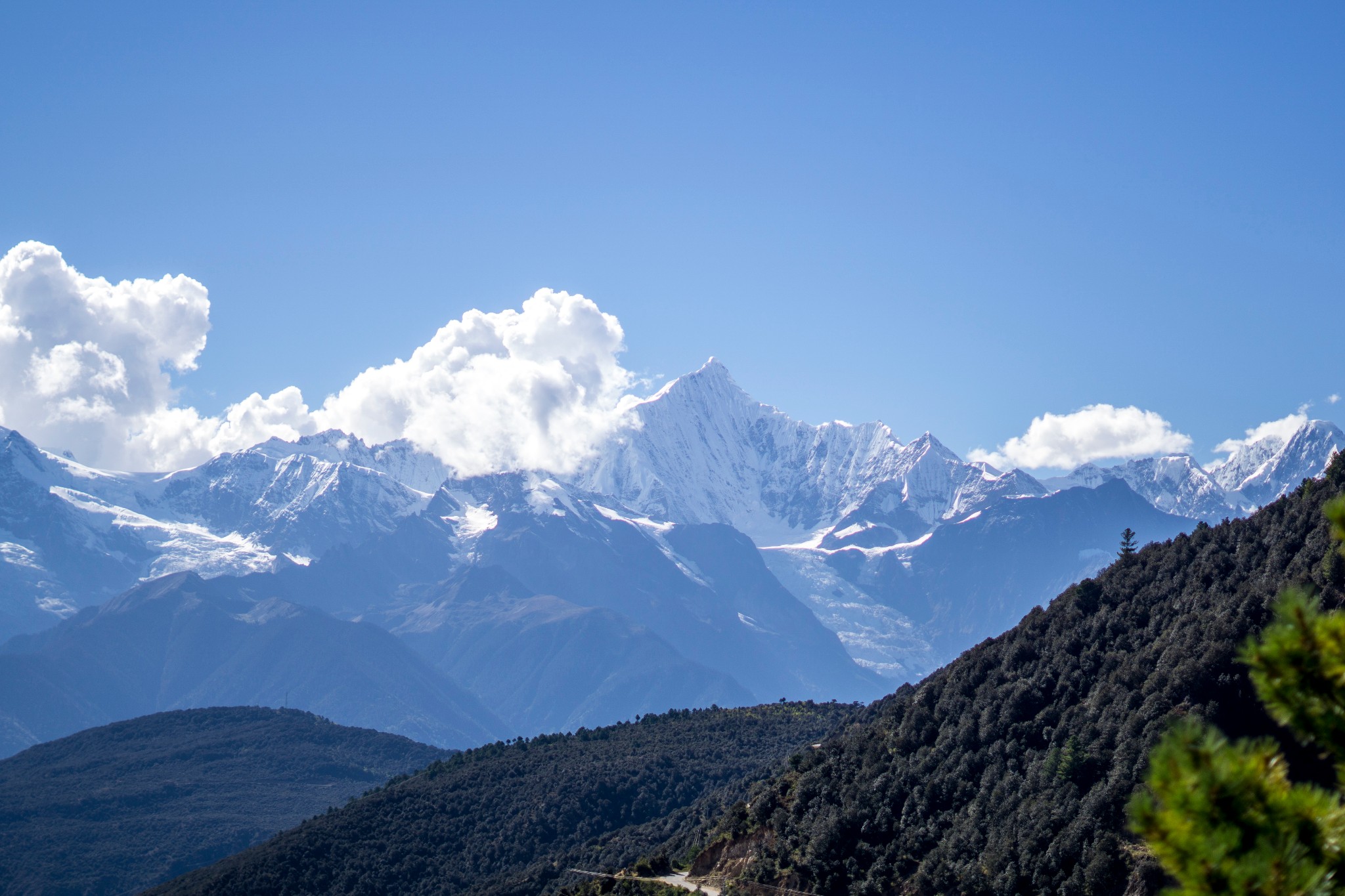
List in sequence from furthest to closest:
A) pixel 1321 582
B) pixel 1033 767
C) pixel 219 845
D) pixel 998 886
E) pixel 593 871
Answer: pixel 219 845
pixel 593 871
pixel 1033 767
pixel 1321 582
pixel 998 886

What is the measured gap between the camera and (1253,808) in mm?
10086

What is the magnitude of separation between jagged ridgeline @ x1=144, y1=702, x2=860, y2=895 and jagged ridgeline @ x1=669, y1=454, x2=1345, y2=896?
34.0 metres

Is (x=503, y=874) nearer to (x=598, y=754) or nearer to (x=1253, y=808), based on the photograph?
(x=598, y=754)

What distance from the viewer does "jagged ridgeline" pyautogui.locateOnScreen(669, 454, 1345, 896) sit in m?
51.7

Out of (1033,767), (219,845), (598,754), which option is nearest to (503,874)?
(598,754)

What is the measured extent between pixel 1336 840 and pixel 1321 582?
52.1 metres

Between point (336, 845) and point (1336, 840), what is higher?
point (336, 845)

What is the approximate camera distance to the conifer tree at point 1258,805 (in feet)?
32.3

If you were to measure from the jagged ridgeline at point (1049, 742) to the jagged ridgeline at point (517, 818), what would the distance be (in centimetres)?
3399

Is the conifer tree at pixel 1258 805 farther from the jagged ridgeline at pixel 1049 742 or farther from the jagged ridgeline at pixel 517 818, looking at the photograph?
the jagged ridgeline at pixel 517 818

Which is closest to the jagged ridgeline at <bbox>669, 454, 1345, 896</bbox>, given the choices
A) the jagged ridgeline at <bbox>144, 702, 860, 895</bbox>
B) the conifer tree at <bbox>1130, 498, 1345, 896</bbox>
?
the jagged ridgeline at <bbox>144, 702, 860, 895</bbox>

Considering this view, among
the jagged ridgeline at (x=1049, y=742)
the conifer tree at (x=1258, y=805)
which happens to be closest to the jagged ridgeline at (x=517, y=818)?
the jagged ridgeline at (x=1049, y=742)

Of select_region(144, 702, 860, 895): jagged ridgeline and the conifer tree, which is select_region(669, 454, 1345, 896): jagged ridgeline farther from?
the conifer tree

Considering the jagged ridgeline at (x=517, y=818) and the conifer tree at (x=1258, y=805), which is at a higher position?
the jagged ridgeline at (x=517, y=818)
